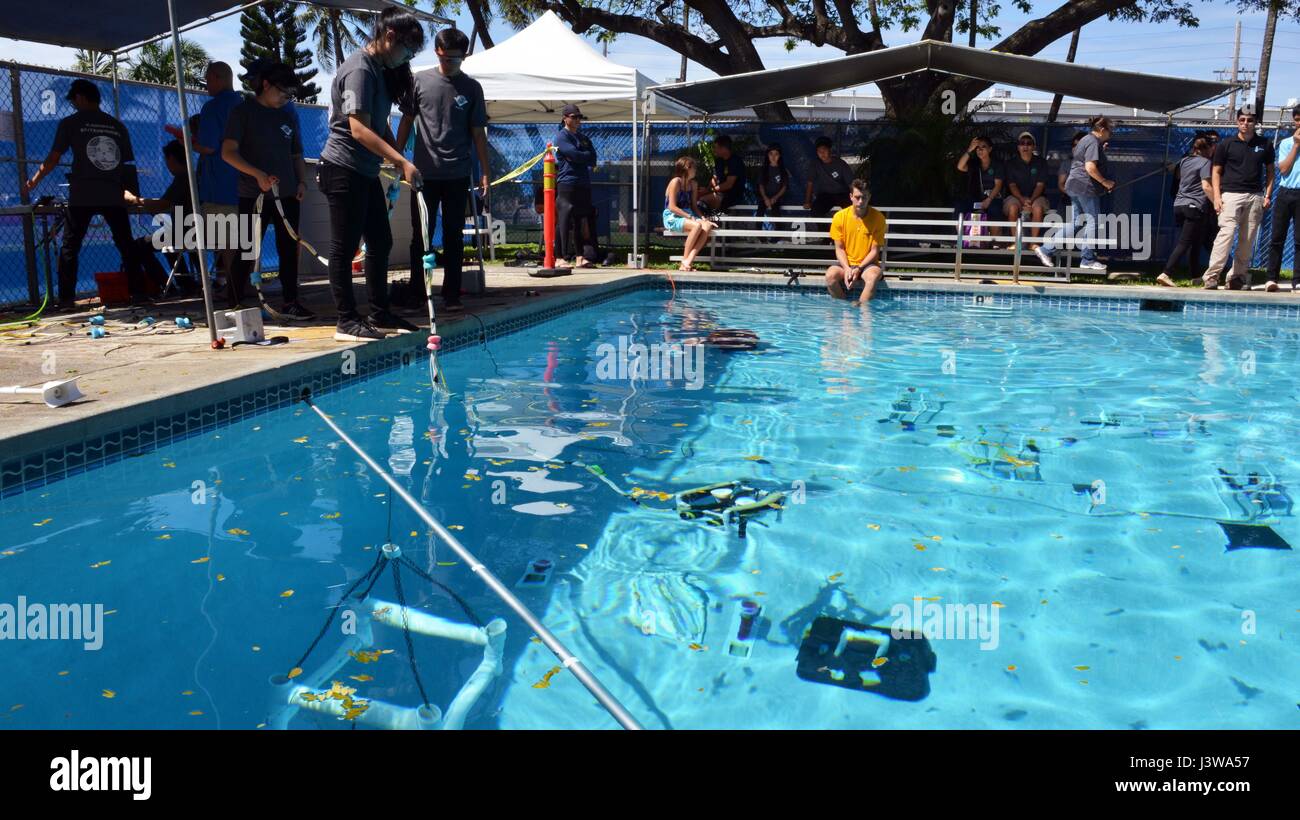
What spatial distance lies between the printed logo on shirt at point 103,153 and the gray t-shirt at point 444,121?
2414mm

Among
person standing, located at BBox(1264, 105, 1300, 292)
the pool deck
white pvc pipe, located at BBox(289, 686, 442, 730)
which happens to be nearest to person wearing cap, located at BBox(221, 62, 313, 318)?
the pool deck

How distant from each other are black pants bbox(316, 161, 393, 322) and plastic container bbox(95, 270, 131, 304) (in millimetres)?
3155

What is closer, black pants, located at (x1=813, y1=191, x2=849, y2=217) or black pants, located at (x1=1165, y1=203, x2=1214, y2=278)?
black pants, located at (x1=1165, y1=203, x2=1214, y2=278)

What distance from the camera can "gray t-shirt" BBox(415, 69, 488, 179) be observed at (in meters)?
7.44

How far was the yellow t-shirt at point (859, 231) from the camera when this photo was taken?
11.0 m

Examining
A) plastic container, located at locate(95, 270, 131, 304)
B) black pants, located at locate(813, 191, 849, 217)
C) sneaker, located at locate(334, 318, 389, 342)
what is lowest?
sneaker, located at locate(334, 318, 389, 342)

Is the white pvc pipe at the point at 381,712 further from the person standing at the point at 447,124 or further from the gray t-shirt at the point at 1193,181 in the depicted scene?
the gray t-shirt at the point at 1193,181

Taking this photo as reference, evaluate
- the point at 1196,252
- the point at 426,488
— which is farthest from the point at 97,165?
the point at 1196,252

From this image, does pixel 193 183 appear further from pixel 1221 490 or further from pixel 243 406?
pixel 1221 490

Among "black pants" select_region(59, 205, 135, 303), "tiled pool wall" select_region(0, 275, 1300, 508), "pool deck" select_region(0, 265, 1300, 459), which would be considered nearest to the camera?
"tiled pool wall" select_region(0, 275, 1300, 508)

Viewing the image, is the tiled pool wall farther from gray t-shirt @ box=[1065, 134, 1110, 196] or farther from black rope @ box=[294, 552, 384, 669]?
gray t-shirt @ box=[1065, 134, 1110, 196]

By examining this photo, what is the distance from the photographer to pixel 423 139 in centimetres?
756
